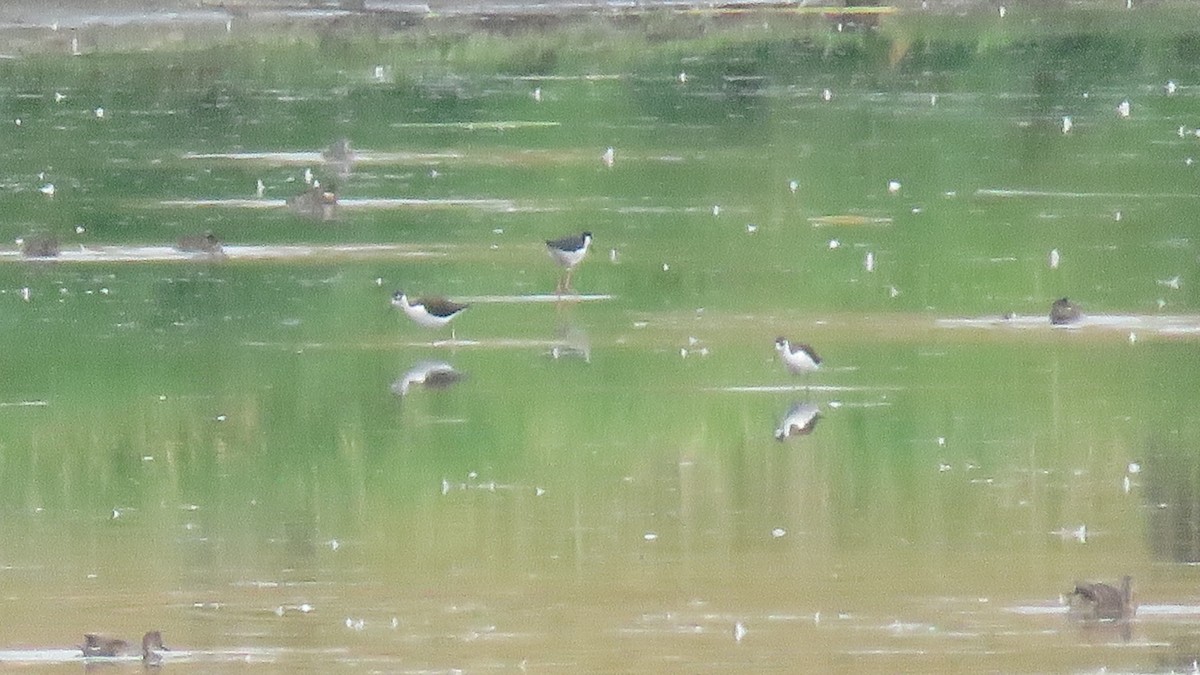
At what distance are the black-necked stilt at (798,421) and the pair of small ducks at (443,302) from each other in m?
2.56

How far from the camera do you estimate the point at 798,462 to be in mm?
10625

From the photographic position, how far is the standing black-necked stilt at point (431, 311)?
13.6m

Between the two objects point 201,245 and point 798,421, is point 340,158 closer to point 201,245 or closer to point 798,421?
point 201,245

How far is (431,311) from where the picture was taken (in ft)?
44.5

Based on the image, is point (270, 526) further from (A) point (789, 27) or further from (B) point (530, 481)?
(A) point (789, 27)

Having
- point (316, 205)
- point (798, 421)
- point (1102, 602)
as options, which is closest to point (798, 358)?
point (798, 421)

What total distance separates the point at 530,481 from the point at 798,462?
3.69 ft

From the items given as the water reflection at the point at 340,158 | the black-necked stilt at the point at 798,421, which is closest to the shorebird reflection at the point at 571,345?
the black-necked stilt at the point at 798,421

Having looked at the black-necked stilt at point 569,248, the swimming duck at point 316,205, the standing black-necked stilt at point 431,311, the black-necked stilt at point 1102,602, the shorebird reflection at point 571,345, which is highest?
the swimming duck at point 316,205

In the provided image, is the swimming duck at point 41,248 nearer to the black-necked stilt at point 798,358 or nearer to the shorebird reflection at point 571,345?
the shorebird reflection at point 571,345

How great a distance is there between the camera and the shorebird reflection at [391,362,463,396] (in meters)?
12.3

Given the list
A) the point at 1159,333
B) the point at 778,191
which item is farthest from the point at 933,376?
the point at 778,191

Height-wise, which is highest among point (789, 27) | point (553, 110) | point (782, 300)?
point (789, 27)

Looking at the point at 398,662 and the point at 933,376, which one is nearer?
the point at 398,662
